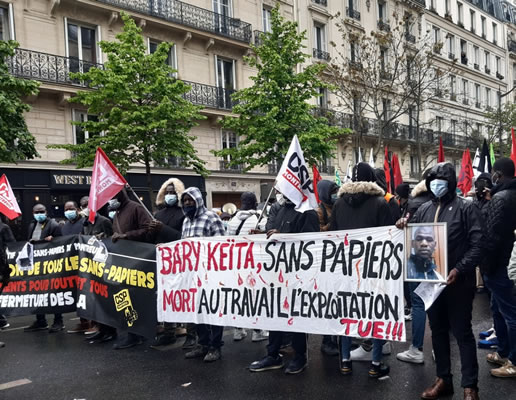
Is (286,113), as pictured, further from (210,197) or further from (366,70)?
(210,197)

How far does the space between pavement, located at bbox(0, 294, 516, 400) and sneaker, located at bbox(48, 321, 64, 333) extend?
1.10 metres

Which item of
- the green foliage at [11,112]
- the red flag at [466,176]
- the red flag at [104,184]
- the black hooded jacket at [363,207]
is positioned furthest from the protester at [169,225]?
the green foliage at [11,112]

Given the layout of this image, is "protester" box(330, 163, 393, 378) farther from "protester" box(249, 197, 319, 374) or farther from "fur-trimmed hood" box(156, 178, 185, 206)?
"fur-trimmed hood" box(156, 178, 185, 206)

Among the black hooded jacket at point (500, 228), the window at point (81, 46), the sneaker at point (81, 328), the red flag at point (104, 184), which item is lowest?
the sneaker at point (81, 328)

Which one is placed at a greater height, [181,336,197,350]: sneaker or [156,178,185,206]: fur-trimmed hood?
[156,178,185,206]: fur-trimmed hood

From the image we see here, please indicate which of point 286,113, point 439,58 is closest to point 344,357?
point 286,113

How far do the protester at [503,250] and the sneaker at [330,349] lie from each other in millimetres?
1656

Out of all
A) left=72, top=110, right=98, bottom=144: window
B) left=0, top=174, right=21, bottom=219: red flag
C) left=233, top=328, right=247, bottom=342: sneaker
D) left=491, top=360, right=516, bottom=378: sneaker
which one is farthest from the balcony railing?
left=491, top=360, right=516, bottom=378: sneaker

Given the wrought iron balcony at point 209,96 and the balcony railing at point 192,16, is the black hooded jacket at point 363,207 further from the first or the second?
the wrought iron balcony at point 209,96

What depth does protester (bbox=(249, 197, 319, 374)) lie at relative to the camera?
538 centimetres

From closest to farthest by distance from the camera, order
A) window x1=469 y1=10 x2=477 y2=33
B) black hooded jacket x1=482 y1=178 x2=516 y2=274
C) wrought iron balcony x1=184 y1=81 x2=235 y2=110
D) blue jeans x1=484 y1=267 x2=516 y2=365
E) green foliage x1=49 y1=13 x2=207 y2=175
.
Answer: black hooded jacket x1=482 y1=178 x2=516 y2=274
blue jeans x1=484 y1=267 x2=516 y2=365
green foliage x1=49 y1=13 x2=207 y2=175
wrought iron balcony x1=184 y1=81 x2=235 y2=110
window x1=469 y1=10 x2=477 y2=33

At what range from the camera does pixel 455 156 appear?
42625 millimetres

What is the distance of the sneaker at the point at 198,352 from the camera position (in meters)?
6.04

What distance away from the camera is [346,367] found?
17.0 ft
